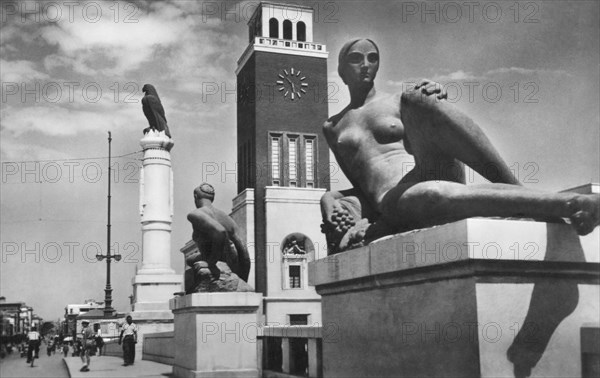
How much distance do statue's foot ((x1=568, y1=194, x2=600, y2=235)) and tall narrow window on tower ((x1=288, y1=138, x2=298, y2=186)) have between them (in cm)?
5808

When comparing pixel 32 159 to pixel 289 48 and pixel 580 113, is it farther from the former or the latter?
pixel 289 48

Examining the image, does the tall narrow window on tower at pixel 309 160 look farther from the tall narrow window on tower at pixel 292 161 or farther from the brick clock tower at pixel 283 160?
the tall narrow window on tower at pixel 292 161

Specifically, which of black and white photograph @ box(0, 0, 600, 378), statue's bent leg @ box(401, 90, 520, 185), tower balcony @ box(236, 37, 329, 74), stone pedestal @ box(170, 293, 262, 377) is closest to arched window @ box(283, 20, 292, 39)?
tower balcony @ box(236, 37, 329, 74)

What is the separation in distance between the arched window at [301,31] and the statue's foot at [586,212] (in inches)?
2477

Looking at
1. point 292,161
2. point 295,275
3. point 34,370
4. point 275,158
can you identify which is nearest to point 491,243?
point 34,370

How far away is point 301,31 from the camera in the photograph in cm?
6606

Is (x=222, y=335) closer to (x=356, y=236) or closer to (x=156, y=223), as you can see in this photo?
(x=356, y=236)

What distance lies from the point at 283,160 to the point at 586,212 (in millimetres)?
58770

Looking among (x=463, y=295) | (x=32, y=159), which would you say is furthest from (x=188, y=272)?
(x=463, y=295)

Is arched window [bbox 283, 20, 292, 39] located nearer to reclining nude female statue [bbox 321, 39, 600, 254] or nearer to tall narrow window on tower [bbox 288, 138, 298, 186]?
tall narrow window on tower [bbox 288, 138, 298, 186]

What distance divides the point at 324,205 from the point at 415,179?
0.91 meters

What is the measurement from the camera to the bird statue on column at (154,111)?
27.9m

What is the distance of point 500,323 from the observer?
113 inches

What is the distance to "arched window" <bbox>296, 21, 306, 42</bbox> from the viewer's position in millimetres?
65000
